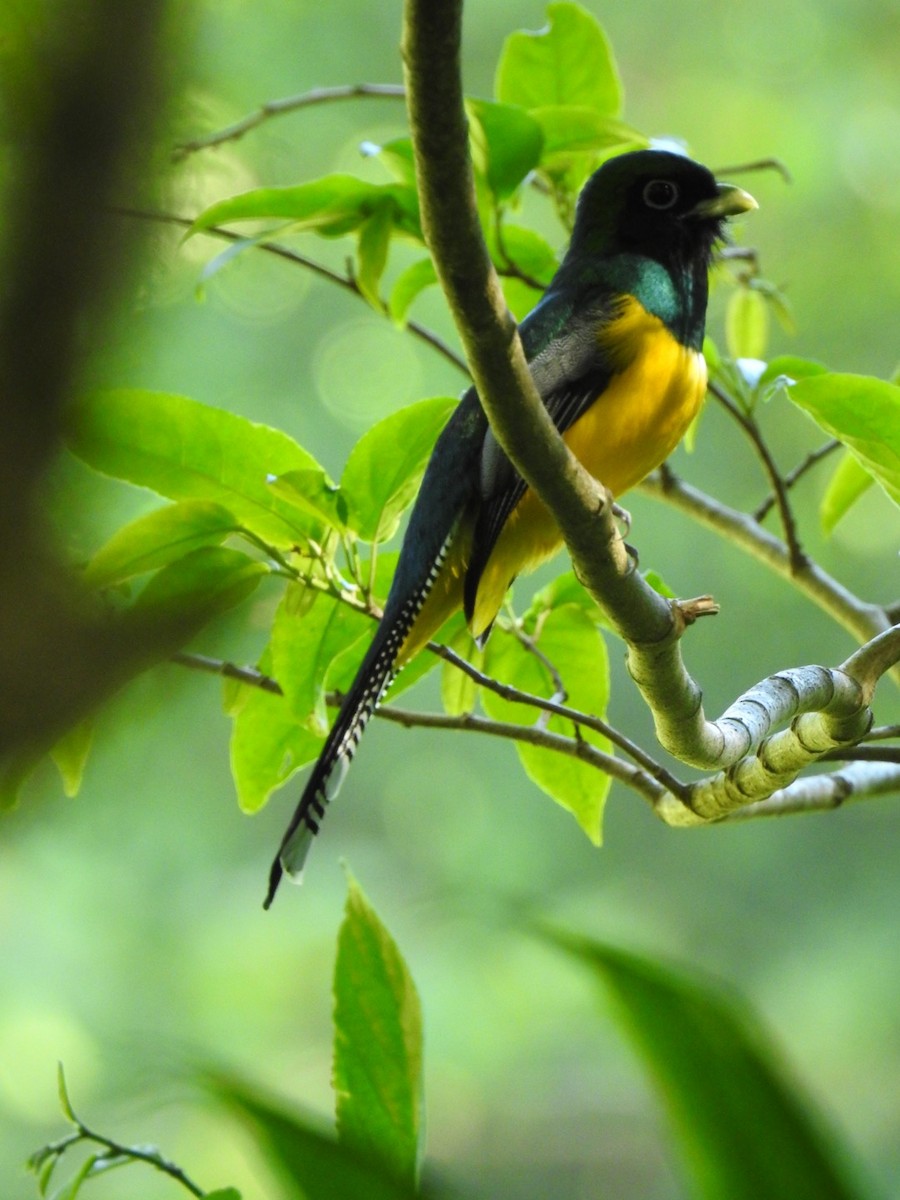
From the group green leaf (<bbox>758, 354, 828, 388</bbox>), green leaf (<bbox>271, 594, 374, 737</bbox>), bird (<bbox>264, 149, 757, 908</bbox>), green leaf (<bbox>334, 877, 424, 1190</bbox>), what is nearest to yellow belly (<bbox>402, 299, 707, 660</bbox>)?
bird (<bbox>264, 149, 757, 908</bbox>)

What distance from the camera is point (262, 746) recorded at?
1.18 meters

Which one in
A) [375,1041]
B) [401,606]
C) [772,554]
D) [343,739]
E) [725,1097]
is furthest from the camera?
[772,554]

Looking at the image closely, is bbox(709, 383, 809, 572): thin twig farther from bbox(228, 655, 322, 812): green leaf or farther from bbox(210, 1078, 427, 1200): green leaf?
bbox(210, 1078, 427, 1200): green leaf

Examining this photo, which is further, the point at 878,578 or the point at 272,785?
the point at 878,578

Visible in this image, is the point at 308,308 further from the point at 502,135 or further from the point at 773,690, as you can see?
the point at 773,690

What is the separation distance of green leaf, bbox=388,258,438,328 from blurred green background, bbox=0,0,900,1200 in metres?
2.96

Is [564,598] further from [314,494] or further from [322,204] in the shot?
[322,204]

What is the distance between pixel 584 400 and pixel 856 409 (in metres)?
0.47

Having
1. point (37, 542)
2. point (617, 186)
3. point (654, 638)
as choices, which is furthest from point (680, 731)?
point (617, 186)

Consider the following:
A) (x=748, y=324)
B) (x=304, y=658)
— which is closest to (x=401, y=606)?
(x=304, y=658)

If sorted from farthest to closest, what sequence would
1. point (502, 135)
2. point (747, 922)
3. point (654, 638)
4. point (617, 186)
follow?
point (747, 922), point (617, 186), point (502, 135), point (654, 638)

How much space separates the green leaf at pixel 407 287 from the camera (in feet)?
4.42

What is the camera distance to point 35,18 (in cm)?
22

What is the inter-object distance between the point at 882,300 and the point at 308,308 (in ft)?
6.95
